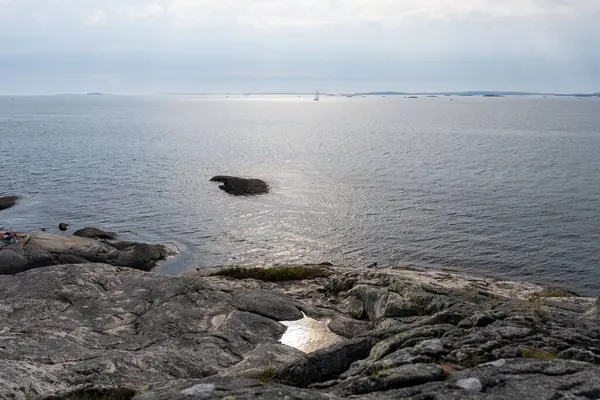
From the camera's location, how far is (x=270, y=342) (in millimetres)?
20500

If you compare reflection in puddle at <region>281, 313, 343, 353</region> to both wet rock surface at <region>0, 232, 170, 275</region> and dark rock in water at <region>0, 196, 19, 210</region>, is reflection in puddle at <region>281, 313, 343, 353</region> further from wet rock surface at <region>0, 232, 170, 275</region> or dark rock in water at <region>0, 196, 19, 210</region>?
dark rock in water at <region>0, 196, 19, 210</region>

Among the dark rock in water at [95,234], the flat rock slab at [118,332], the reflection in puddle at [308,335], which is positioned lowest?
the dark rock in water at [95,234]

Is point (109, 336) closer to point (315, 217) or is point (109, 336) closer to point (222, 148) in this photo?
point (315, 217)

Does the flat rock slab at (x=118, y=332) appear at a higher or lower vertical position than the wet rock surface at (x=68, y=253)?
higher

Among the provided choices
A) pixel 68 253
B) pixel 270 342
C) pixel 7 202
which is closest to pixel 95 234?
pixel 68 253

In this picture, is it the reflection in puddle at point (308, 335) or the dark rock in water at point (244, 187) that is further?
the dark rock in water at point (244, 187)

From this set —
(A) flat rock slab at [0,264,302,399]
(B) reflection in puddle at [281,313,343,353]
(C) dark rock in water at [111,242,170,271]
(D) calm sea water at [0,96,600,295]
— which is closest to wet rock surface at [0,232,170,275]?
(C) dark rock in water at [111,242,170,271]

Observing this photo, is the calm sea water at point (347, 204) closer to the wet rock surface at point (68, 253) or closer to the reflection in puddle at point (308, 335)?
the wet rock surface at point (68, 253)

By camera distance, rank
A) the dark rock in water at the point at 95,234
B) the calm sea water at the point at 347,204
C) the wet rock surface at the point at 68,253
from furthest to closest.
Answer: the dark rock in water at the point at 95,234
the calm sea water at the point at 347,204
the wet rock surface at the point at 68,253

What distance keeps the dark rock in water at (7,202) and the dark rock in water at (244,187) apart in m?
26.0

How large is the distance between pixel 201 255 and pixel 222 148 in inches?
3205

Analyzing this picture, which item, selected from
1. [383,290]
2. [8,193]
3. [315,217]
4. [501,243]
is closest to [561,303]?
[383,290]

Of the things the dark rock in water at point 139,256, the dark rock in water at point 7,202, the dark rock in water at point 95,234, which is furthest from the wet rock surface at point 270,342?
the dark rock in water at point 7,202

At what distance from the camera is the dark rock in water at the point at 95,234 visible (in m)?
47.0
